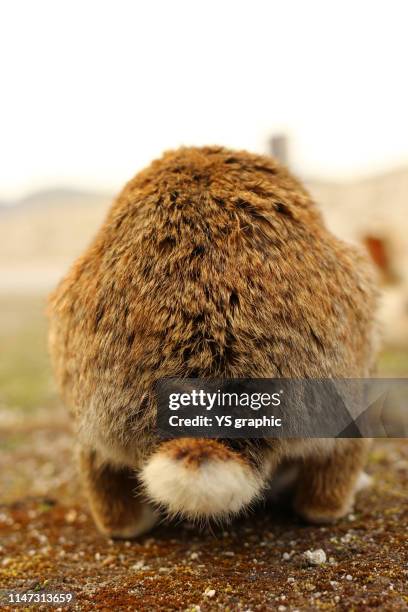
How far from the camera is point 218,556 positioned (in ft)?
8.75

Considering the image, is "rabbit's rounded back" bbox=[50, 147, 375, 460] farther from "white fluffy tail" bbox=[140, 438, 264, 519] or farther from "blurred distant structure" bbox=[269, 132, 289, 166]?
"blurred distant structure" bbox=[269, 132, 289, 166]

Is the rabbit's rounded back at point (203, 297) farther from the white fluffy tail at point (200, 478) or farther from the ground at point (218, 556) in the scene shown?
the ground at point (218, 556)

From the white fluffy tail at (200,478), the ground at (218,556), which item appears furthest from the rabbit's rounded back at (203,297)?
the ground at (218,556)

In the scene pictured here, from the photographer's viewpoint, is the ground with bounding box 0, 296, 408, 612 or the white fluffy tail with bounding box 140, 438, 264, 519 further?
the ground with bounding box 0, 296, 408, 612

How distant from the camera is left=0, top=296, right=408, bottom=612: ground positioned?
2205 mm

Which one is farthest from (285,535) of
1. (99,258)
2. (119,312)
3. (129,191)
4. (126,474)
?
(129,191)

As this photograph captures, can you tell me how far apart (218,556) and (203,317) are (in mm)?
1182

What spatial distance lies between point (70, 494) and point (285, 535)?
1.74m

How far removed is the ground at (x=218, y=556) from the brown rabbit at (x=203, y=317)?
354 mm

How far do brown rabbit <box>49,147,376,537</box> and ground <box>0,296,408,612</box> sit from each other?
354 millimetres
